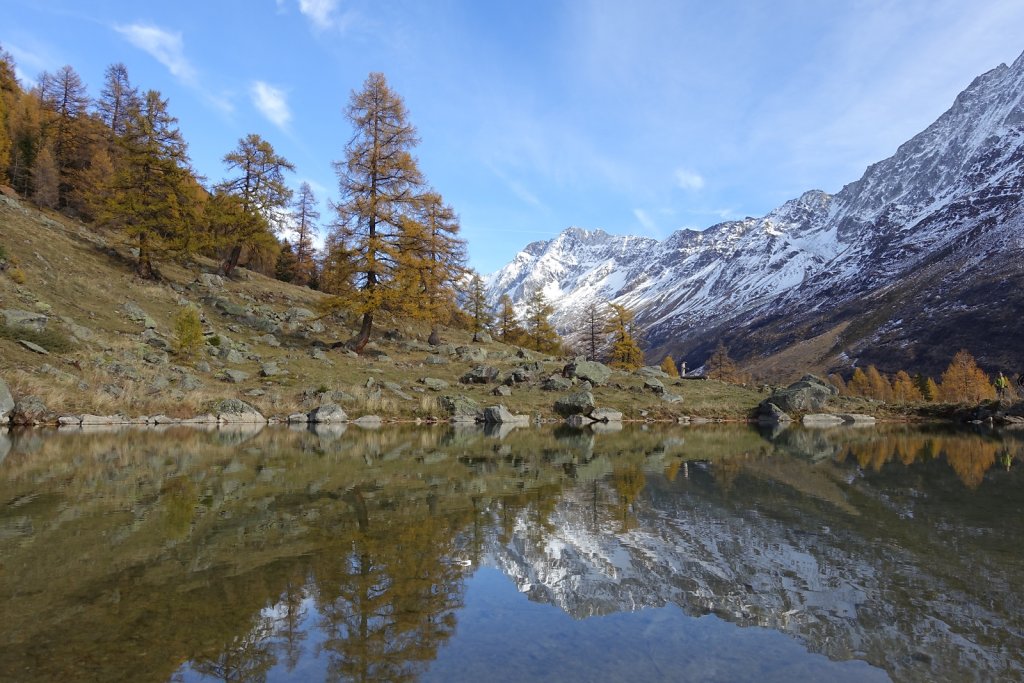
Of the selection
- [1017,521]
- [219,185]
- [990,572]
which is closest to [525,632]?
[990,572]

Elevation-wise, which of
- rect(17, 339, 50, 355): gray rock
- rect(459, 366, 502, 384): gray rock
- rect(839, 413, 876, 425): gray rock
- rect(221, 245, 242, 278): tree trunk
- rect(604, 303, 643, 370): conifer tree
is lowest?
rect(839, 413, 876, 425): gray rock

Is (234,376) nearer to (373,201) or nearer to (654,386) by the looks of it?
(373,201)

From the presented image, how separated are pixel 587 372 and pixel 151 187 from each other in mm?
30776

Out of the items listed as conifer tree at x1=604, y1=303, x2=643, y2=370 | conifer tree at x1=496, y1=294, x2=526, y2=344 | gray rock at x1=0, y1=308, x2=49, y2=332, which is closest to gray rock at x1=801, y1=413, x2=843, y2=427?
conifer tree at x1=604, y1=303, x2=643, y2=370

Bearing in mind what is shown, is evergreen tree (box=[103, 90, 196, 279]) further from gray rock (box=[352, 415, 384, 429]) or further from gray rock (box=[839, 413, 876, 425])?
gray rock (box=[839, 413, 876, 425])

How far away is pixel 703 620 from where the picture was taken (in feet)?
16.7

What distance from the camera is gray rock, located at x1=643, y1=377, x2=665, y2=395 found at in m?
36.7

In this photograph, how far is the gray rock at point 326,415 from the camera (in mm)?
25406

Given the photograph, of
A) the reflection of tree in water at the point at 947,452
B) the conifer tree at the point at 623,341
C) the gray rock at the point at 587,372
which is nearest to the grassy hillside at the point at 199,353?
the gray rock at the point at 587,372

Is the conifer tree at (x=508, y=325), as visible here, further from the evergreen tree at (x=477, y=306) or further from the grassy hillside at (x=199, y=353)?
the grassy hillside at (x=199, y=353)

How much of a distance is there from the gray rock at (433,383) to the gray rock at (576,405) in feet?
21.6

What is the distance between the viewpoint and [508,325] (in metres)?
72.4

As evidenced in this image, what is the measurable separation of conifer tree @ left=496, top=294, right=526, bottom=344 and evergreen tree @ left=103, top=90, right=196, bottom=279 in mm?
39337

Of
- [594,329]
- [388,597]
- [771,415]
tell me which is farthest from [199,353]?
[594,329]
